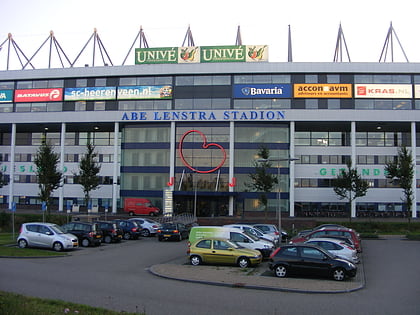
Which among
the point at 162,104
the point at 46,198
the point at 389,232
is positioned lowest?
the point at 389,232

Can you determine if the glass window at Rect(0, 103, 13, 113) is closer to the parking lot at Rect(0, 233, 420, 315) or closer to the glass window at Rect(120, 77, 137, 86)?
the glass window at Rect(120, 77, 137, 86)

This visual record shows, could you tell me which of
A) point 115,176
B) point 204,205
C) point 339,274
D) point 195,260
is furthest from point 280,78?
point 339,274

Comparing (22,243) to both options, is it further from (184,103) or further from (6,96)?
(6,96)

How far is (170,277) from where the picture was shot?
16.1 m

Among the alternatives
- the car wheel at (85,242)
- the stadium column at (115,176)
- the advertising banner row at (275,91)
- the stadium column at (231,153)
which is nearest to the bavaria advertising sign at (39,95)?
the advertising banner row at (275,91)

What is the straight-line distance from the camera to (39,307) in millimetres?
9953

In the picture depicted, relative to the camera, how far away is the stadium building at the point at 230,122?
53.6 m

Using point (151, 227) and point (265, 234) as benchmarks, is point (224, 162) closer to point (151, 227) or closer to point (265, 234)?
point (151, 227)

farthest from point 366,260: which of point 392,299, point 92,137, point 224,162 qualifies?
point 92,137

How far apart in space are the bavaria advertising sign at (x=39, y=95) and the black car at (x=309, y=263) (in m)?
49.7

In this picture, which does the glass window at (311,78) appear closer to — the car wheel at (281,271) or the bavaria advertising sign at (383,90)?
the bavaria advertising sign at (383,90)

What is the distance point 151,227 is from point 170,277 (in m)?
19.4

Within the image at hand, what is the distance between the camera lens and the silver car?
23594 mm

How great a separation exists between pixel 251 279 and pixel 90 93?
4757 centimetres
